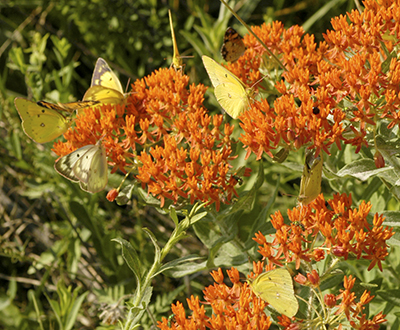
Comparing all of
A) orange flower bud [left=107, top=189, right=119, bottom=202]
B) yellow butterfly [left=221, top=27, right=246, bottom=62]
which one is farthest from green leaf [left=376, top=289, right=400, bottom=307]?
yellow butterfly [left=221, top=27, right=246, bottom=62]

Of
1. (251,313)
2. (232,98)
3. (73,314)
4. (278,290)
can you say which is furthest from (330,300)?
(73,314)

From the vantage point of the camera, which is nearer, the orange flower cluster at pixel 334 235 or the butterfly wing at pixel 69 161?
the orange flower cluster at pixel 334 235

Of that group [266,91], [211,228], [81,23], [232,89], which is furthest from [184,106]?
[81,23]

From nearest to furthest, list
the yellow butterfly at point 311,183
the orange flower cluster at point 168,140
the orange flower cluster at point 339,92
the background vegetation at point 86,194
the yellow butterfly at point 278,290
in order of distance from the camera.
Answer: the yellow butterfly at point 278,290
the yellow butterfly at point 311,183
the orange flower cluster at point 339,92
the orange flower cluster at point 168,140
the background vegetation at point 86,194

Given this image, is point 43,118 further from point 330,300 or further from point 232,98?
point 330,300

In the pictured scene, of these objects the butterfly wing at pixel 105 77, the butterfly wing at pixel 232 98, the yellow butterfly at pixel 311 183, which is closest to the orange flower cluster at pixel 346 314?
the yellow butterfly at pixel 311 183

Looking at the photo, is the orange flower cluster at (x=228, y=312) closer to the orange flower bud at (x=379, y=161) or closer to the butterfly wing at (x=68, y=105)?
the orange flower bud at (x=379, y=161)

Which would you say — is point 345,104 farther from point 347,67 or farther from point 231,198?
point 231,198
